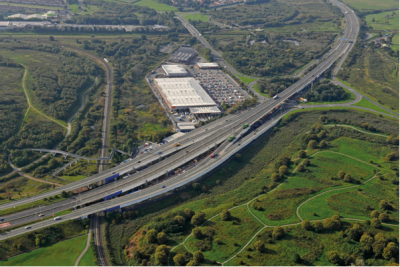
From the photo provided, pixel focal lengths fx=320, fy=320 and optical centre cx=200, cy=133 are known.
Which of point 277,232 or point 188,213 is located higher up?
point 277,232

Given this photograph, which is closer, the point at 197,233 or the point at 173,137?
the point at 197,233

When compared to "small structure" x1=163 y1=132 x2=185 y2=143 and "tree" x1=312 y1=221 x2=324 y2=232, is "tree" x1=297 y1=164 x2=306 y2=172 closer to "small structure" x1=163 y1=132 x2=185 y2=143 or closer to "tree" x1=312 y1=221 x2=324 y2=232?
"tree" x1=312 y1=221 x2=324 y2=232

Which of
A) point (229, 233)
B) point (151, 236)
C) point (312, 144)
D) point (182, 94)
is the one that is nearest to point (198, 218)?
point (229, 233)

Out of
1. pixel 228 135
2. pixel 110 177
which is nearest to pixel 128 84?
pixel 228 135

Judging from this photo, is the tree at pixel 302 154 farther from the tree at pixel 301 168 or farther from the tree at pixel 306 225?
the tree at pixel 306 225

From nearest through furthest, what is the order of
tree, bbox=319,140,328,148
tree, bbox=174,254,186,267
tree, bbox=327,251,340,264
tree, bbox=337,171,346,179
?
tree, bbox=327,251,340,264 < tree, bbox=174,254,186,267 < tree, bbox=337,171,346,179 < tree, bbox=319,140,328,148

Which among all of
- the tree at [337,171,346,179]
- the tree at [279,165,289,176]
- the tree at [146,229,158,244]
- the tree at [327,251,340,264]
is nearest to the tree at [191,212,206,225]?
the tree at [146,229,158,244]

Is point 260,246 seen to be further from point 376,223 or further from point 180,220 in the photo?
point 376,223
